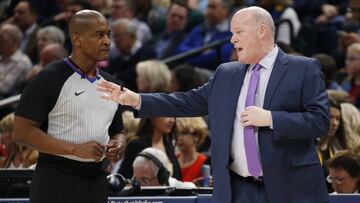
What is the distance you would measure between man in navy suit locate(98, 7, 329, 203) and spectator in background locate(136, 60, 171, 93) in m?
4.48

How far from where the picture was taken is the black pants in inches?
213

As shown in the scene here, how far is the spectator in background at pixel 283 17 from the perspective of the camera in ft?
37.8

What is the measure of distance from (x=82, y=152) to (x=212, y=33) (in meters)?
6.97

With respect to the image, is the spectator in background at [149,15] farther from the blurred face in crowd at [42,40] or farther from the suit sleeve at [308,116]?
the suit sleeve at [308,116]

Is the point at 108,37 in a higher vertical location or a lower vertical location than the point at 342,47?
lower

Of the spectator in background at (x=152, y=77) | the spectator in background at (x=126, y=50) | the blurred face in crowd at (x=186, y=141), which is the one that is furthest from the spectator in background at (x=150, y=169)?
the spectator in background at (x=126, y=50)

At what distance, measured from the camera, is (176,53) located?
1230 cm

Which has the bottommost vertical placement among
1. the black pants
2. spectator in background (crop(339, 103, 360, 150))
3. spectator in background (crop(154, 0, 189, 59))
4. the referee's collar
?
the black pants

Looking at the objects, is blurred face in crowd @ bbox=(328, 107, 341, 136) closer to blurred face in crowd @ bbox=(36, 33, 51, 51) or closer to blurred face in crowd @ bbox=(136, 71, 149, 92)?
Answer: blurred face in crowd @ bbox=(136, 71, 149, 92)

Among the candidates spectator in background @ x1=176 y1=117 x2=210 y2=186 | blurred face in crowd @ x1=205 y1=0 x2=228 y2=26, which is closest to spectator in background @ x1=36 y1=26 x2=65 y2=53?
blurred face in crowd @ x1=205 y1=0 x2=228 y2=26

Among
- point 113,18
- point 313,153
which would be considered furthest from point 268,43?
point 113,18

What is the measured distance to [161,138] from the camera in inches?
335

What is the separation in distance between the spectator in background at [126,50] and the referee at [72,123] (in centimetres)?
572

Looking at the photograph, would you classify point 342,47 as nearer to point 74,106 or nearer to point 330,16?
point 330,16
